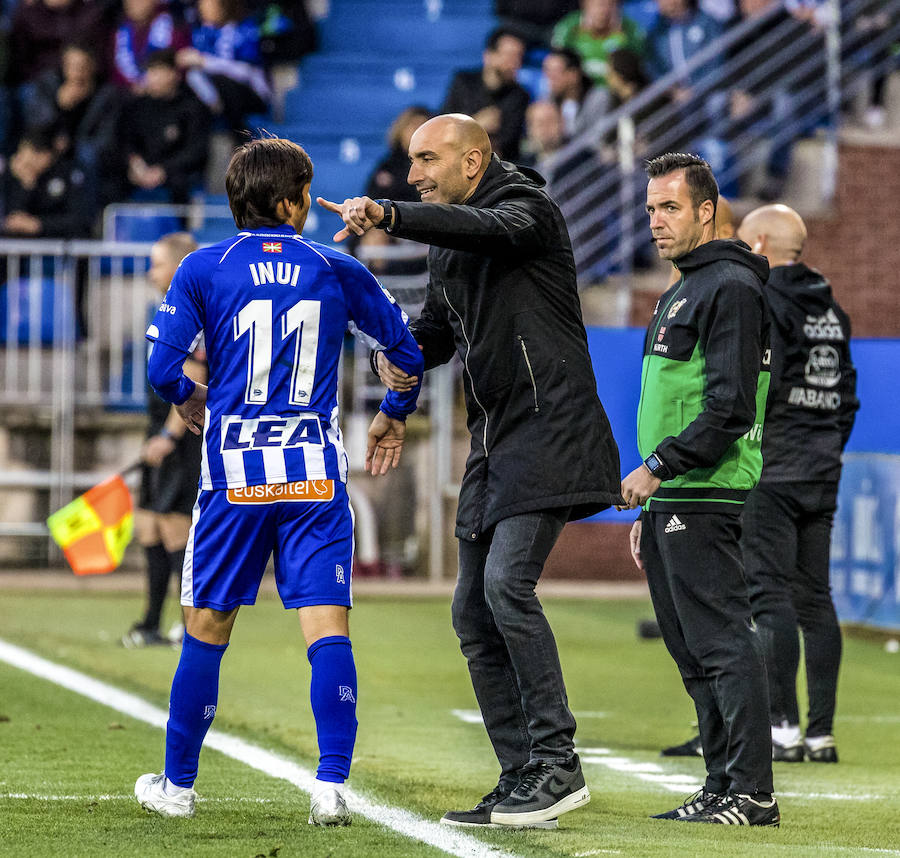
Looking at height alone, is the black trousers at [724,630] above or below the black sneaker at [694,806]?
above

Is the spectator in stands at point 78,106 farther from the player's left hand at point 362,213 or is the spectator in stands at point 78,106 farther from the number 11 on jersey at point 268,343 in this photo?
the player's left hand at point 362,213

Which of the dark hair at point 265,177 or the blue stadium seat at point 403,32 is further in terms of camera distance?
the blue stadium seat at point 403,32

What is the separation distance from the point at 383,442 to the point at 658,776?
177 cm

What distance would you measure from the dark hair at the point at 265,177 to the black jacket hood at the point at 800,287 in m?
2.58

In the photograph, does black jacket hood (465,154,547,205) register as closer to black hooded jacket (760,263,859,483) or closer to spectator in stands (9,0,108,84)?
black hooded jacket (760,263,859,483)

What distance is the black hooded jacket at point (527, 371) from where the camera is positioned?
5.02 metres

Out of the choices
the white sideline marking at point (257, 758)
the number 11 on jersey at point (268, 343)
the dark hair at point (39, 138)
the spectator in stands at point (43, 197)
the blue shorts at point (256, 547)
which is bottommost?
the white sideline marking at point (257, 758)

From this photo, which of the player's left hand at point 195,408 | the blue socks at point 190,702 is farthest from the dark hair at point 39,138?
the blue socks at point 190,702

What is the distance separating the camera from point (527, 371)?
5.06 m

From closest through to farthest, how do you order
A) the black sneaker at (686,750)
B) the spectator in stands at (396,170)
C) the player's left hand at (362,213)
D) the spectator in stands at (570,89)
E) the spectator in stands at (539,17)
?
the player's left hand at (362,213) → the black sneaker at (686,750) → the spectator in stands at (396,170) → the spectator in stands at (570,89) → the spectator in stands at (539,17)

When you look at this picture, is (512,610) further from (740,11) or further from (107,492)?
(740,11)

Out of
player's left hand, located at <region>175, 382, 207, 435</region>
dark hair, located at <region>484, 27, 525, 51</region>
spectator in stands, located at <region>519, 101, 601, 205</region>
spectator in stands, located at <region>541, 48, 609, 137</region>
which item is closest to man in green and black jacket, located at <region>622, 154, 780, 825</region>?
player's left hand, located at <region>175, 382, 207, 435</region>

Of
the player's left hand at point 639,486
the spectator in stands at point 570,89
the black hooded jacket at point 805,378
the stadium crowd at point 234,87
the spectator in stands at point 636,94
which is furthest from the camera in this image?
the spectator in stands at point 570,89

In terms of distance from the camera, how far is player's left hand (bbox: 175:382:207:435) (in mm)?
4957
